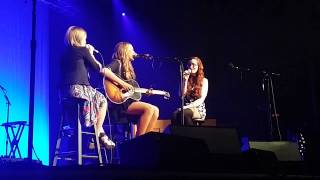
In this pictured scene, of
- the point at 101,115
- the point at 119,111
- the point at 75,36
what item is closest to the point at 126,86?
the point at 119,111

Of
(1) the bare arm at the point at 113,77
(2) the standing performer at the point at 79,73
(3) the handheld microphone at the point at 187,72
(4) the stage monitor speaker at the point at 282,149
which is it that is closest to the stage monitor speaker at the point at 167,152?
(4) the stage monitor speaker at the point at 282,149

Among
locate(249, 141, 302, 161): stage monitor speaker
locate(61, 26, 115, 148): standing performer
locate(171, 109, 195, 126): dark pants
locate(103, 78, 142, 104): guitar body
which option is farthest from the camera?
locate(171, 109, 195, 126): dark pants

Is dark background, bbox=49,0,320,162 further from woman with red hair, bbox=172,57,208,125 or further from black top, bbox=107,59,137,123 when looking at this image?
black top, bbox=107,59,137,123

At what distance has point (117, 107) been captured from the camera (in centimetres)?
585

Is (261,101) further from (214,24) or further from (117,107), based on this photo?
(117,107)

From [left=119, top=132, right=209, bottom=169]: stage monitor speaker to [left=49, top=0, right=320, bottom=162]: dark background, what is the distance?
523cm

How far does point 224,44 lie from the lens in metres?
8.31

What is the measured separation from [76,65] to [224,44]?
3722 millimetres

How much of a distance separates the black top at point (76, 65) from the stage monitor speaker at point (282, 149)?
2105 mm

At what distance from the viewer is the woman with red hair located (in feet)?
21.3

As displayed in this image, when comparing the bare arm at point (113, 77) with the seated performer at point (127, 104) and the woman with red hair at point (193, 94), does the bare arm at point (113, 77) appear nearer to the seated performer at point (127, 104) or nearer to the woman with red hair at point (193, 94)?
the seated performer at point (127, 104)

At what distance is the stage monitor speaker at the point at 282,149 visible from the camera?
393 centimetres

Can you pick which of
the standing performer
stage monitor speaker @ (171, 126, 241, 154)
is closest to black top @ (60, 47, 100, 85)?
the standing performer

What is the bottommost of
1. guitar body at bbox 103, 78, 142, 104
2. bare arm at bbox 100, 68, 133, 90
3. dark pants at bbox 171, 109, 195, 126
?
dark pants at bbox 171, 109, 195, 126
